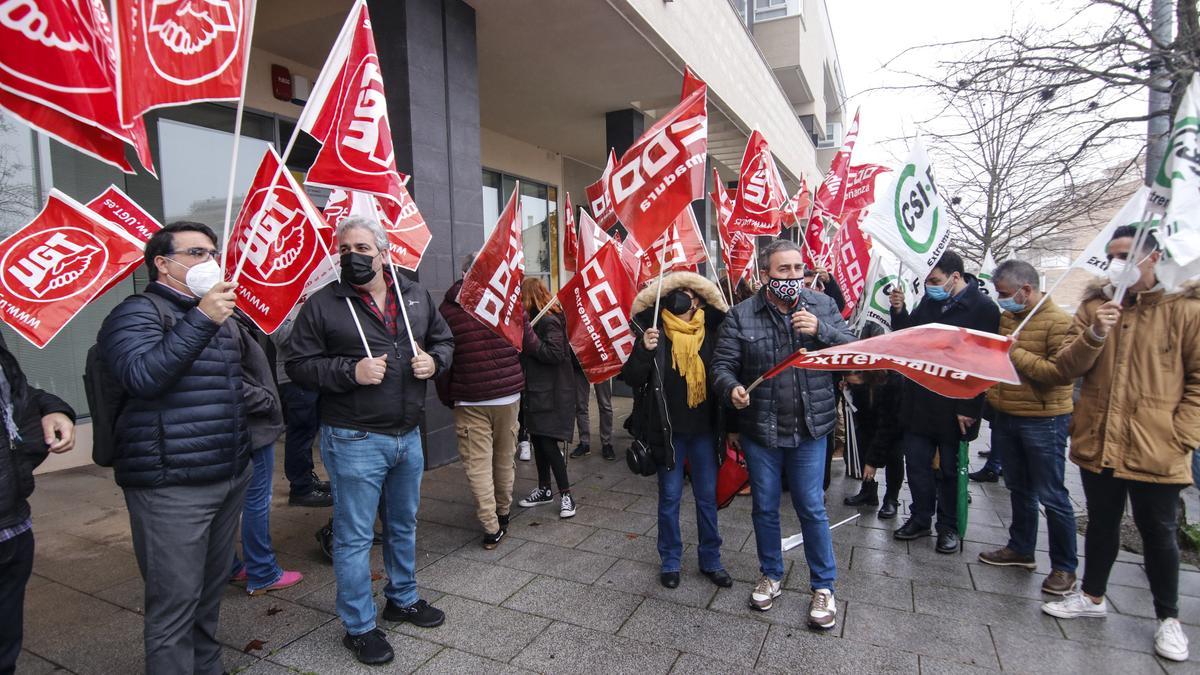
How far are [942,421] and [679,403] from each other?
196 cm

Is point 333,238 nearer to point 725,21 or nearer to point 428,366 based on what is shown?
point 428,366

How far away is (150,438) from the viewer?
7.96 feet

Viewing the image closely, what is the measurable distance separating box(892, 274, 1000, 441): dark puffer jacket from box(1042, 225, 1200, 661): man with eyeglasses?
816 millimetres

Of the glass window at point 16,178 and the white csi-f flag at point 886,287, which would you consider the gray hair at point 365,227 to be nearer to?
the white csi-f flag at point 886,287

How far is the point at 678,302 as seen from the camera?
3877 mm

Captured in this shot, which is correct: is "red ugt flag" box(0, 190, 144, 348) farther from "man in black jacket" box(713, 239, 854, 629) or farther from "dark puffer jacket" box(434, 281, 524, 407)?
"man in black jacket" box(713, 239, 854, 629)

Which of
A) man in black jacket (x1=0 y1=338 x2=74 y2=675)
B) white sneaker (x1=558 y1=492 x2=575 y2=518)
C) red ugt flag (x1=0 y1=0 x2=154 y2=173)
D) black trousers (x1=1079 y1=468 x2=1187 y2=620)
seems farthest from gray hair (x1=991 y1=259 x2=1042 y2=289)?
man in black jacket (x1=0 y1=338 x2=74 y2=675)

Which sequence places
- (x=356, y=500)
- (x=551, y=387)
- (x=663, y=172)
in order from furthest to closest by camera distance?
(x=551, y=387) < (x=663, y=172) < (x=356, y=500)

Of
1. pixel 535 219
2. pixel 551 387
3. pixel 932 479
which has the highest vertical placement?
pixel 535 219

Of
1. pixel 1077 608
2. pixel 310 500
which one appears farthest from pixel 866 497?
pixel 310 500

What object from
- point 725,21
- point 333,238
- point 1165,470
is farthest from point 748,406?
point 725,21

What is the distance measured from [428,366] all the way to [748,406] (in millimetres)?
1771

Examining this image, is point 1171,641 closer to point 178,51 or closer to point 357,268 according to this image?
point 357,268

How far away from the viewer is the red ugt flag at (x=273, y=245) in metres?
3.26
